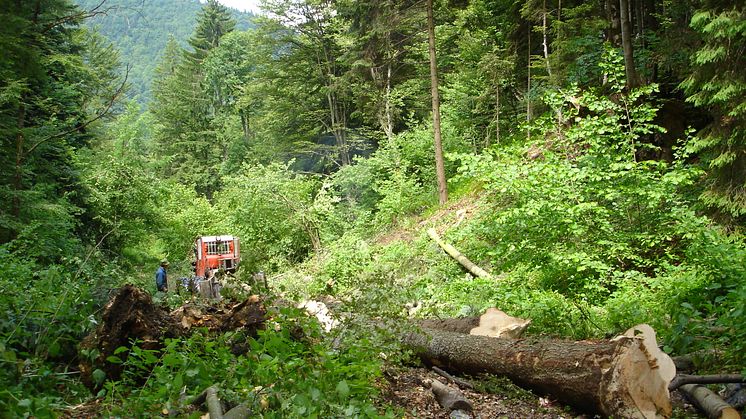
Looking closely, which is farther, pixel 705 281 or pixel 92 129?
pixel 92 129

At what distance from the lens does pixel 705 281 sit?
648cm

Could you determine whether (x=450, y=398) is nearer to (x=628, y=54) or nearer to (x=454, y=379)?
(x=454, y=379)

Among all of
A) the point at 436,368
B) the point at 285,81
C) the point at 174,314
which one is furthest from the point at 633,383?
the point at 285,81

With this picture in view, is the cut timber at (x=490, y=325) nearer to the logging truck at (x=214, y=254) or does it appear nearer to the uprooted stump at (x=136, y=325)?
the uprooted stump at (x=136, y=325)

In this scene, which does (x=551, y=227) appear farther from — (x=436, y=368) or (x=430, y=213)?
(x=430, y=213)

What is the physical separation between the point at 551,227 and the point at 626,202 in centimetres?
129

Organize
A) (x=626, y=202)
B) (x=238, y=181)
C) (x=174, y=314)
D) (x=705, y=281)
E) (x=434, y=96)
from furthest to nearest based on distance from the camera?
(x=238, y=181), (x=434, y=96), (x=626, y=202), (x=705, y=281), (x=174, y=314)

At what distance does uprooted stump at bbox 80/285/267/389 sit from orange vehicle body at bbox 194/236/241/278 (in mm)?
13141

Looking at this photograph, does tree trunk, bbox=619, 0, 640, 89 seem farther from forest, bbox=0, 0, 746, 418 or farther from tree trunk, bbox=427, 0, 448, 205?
tree trunk, bbox=427, 0, 448, 205

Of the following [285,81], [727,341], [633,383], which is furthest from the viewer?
[285,81]

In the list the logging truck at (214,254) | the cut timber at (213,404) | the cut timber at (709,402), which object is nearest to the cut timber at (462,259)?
the cut timber at (709,402)

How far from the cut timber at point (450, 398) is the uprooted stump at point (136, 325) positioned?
2006 mm

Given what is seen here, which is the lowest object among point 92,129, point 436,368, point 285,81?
point 436,368

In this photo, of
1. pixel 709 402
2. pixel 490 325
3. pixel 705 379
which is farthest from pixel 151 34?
pixel 709 402
